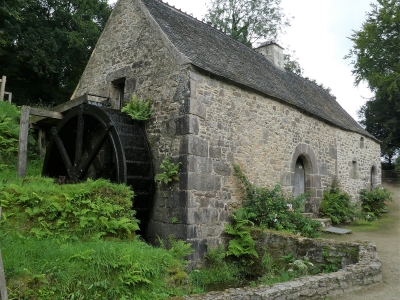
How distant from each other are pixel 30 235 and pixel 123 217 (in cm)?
152

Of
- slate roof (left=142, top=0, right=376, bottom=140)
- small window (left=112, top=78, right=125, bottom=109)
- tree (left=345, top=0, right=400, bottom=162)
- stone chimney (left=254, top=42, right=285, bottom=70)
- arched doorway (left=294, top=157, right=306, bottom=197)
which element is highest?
tree (left=345, top=0, right=400, bottom=162)

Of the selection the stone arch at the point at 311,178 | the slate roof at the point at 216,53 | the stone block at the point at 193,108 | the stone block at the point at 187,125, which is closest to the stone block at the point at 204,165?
the stone block at the point at 187,125

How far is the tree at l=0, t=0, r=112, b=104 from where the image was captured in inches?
618

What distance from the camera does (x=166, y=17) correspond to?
29.7 feet

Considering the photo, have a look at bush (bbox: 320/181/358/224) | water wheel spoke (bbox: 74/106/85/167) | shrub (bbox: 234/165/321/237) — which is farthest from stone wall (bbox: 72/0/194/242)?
bush (bbox: 320/181/358/224)

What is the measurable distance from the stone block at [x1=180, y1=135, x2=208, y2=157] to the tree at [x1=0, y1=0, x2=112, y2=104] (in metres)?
11.7

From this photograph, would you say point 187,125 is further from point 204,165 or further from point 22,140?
point 22,140

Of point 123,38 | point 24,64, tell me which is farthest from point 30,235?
point 24,64

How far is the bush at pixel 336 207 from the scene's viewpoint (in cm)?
1105

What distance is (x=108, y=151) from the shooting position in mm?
9133

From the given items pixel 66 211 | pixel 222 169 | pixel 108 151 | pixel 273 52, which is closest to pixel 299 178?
pixel 222 169

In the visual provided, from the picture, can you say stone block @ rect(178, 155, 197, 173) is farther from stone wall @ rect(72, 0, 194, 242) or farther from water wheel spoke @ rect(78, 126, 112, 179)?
water wheel spoke @ rect(78, 126, 112, 179)

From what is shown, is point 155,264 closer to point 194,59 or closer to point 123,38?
point 194,59

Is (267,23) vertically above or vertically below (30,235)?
above
